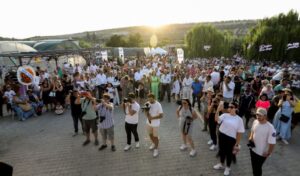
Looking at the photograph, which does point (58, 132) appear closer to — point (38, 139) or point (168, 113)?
point (38, 139)

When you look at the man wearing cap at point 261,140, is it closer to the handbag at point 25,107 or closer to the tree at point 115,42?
the handbag at point 25,107

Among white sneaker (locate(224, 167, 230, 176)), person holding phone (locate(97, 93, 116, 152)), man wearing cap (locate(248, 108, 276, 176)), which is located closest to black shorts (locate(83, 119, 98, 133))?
person holding phone (locate(97, 93, 116, 152))

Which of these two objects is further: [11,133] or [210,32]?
[210,32]

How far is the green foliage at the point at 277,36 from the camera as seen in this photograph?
2408cm

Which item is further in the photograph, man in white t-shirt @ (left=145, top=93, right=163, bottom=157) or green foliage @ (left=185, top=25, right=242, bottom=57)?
green foliage @ (left=185, top=25, right=242, bottom=57)

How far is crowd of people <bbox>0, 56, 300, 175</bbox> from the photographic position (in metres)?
5.22

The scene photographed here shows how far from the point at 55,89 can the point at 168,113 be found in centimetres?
551

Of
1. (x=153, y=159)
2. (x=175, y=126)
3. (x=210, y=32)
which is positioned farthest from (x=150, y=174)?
(x=210, y=32)

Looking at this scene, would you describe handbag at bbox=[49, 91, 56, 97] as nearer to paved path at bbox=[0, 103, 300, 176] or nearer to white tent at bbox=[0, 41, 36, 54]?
paved path at bbox=[0, 103, 300, 176]

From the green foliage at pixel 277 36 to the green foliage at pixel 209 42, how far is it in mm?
11115

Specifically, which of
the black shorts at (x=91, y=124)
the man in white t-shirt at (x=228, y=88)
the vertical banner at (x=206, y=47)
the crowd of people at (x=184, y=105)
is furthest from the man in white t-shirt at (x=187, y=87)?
the vertical banner at (x=206, y=47)

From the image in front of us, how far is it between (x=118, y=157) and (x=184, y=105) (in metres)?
2.38

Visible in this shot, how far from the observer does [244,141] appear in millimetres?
7551

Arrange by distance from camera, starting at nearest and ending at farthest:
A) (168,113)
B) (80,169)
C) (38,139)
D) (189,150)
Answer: (80,169) < (189,150) < (38,139) < (168,113)
